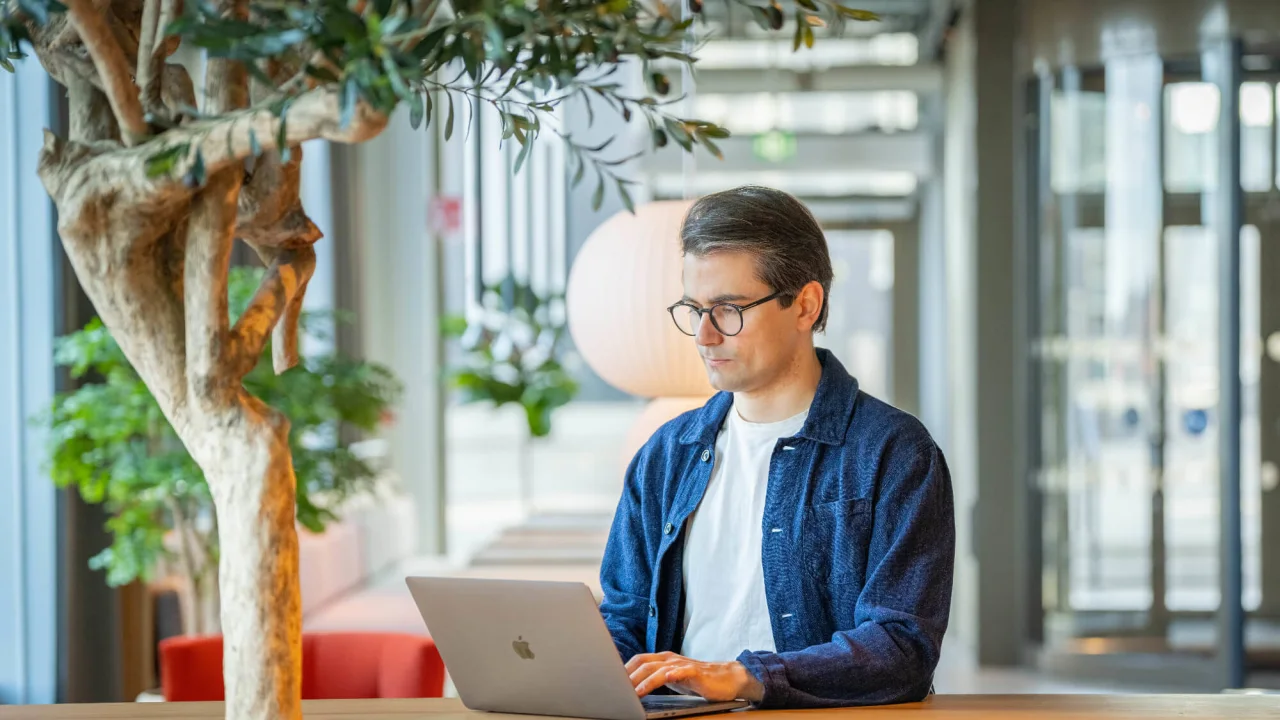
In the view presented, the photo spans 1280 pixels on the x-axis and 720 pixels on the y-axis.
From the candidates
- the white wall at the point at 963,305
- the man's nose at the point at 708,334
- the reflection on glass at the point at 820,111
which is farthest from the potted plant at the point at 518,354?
the man's nose at the point at 708,334

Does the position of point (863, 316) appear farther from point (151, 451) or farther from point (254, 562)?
point (254, 562)

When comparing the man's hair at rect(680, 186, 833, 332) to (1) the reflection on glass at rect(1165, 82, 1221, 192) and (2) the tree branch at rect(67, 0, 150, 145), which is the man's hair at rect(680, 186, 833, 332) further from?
(1) the reflection on glass at rect(1165, 82, 1221, 192)

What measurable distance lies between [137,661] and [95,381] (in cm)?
94

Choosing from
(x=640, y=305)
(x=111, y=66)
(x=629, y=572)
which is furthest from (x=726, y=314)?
(x=640, y=305)

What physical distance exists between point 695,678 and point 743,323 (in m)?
0.49

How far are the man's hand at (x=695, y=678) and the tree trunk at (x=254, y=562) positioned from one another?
467 millimetres

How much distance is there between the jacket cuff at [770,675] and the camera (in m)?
1.77

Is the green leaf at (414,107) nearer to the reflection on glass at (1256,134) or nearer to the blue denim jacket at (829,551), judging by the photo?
the blue denim jacket at (829,551)

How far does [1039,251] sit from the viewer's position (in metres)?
6.54

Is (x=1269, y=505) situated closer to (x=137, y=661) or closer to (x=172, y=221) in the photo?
(x=137, y=661)

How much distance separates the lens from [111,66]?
143 cm

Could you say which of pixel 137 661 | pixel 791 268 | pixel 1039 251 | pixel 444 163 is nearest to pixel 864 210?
pixel 444 163

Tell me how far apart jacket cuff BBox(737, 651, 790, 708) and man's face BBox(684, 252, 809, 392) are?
390mm

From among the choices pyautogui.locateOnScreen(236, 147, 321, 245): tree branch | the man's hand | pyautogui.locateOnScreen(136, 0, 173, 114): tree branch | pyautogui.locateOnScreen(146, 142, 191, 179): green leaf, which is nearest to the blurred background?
the man's hand
